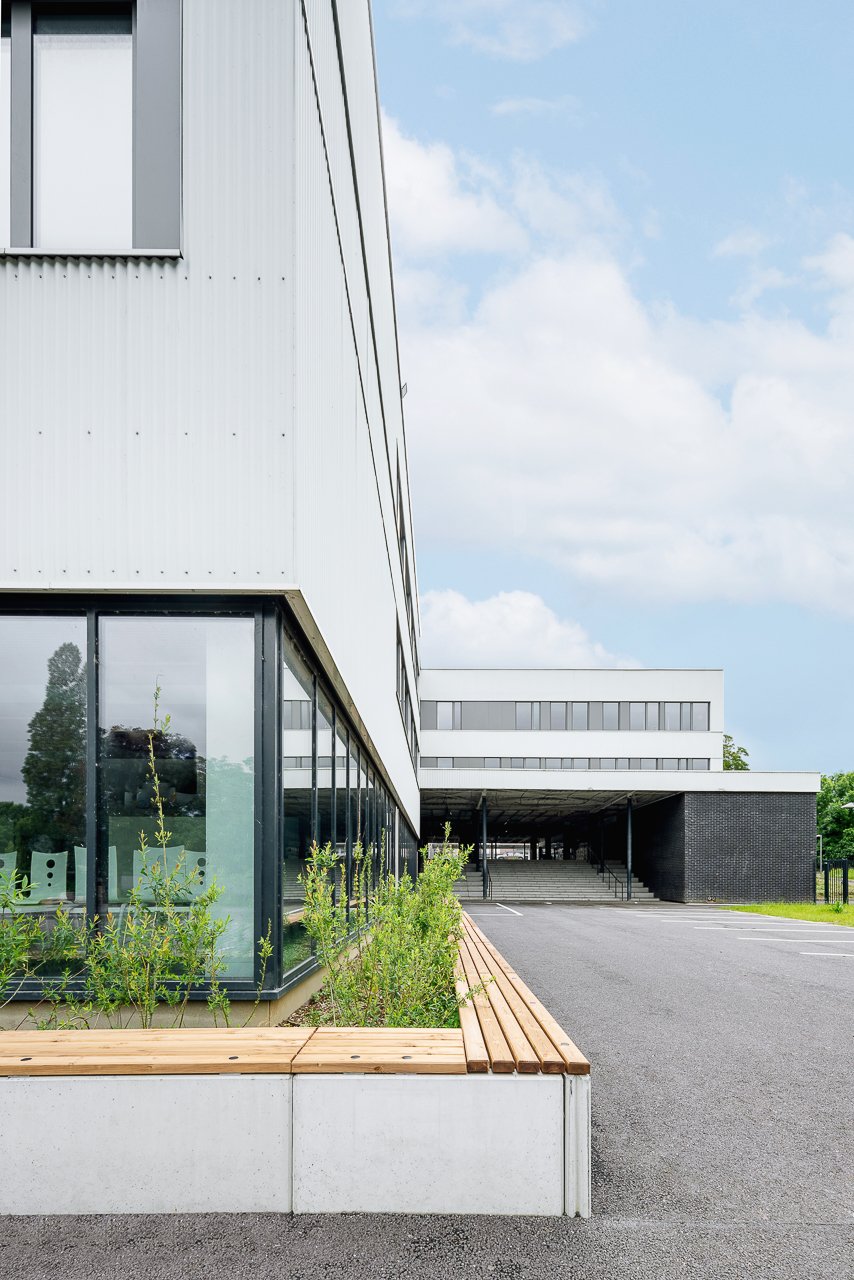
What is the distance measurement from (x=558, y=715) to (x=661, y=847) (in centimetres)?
1102

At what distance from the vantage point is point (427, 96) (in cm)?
1576

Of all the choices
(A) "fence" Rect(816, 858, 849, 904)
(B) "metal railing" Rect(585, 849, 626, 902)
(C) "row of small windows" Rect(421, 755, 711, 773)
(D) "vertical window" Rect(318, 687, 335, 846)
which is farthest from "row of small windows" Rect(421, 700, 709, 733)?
(D) "vertical window" Rect(318, 687, 335, 846)

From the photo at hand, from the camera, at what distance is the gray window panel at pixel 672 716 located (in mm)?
51375

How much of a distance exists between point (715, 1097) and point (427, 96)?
14725mm

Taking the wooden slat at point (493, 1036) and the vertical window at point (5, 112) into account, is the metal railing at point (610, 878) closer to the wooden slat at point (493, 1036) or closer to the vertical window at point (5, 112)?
the wooden slat at point (493, 1036)

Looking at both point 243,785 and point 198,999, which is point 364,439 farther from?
point 198,999

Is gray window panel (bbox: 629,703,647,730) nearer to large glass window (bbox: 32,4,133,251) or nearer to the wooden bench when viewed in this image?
the wooden bench

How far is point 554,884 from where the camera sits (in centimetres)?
4759

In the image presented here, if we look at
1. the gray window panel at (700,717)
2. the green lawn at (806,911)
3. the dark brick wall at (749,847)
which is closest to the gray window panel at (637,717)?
the gray window panel at (700,717)

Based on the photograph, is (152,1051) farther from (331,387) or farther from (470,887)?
(470,887)

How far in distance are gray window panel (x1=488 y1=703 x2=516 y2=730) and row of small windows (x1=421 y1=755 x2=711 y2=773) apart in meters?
1.67

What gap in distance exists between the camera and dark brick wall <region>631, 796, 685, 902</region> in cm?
3862

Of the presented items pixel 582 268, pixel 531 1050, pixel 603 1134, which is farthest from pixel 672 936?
pixel 582 268

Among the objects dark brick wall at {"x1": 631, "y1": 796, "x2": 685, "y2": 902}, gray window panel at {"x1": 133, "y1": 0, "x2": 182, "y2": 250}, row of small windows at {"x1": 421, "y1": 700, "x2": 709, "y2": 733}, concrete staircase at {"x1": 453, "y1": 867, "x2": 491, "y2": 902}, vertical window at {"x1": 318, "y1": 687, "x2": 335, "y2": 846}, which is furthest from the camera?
row of small windows at {"x1": 421, "y1": 700, "x2": 709, "y2": 733}
